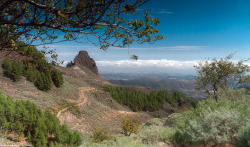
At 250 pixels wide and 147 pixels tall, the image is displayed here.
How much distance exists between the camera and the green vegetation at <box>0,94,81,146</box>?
469 inches

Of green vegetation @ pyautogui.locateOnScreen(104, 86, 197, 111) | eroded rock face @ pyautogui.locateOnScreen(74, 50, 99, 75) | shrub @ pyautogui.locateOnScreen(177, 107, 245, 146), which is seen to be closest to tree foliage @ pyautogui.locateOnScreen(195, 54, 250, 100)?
shrub @ pyautogui.locateOnScreen(177, 107, 245, 146)

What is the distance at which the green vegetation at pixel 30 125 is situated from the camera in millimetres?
11913

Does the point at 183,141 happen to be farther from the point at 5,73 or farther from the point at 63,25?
the point at 5,73

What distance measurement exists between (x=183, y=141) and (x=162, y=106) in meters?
81.2

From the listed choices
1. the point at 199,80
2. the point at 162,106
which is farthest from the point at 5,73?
the point at 162,106

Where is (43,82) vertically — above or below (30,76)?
below

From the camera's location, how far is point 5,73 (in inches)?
905

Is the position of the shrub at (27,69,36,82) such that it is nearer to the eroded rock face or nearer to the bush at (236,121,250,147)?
the bush at (236,121,250,147)

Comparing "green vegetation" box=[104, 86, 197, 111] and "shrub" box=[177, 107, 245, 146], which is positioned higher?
"shrub" box=[177, 107, 245, 146]

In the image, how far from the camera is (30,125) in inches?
518

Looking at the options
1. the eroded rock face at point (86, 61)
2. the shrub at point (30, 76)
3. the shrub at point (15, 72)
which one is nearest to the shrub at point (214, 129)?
the shrub at point (15, 72)

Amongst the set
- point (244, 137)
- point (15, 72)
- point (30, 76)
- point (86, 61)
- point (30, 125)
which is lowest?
point (30, 125)

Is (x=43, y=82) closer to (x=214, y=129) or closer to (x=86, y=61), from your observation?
(x=214, y=129)

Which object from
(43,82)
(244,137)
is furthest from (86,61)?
(244,137)
